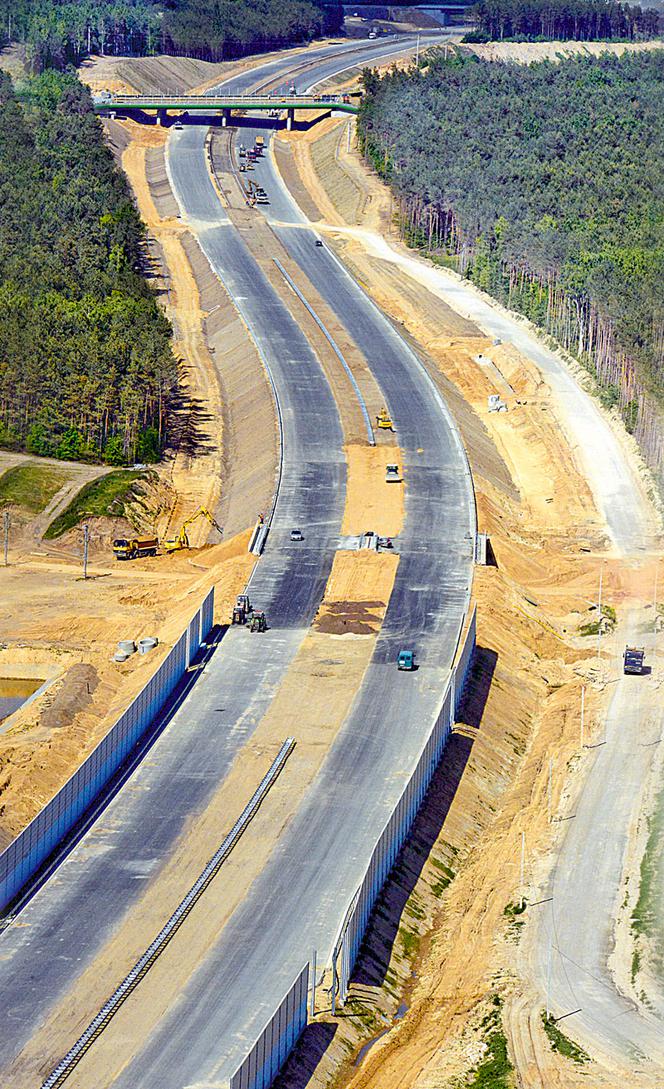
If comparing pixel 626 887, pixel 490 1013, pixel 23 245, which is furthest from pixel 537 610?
pixel 23 245

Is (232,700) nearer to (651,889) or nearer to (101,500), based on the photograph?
(651,889)

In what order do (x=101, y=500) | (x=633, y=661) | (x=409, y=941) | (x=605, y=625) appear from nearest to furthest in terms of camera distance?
(x=409, y=941) < (x=633, y=661) < (x=605, y=625) < (x=101, y=500)

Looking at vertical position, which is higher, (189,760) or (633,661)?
(189,760)

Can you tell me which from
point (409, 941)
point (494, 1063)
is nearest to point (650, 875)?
point (409, 941)

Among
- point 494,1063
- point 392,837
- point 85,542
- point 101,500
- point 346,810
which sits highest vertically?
point 101,500

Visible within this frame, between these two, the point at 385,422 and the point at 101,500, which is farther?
the point at 385,422

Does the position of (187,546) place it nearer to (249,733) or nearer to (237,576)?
(237,576)

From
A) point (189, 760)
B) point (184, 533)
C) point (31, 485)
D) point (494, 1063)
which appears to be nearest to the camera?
point (494, 1063)
